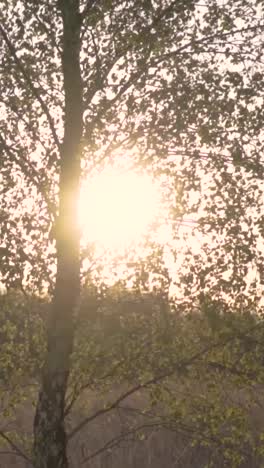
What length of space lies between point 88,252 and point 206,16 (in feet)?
18.7

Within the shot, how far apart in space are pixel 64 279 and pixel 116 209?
1.73 m

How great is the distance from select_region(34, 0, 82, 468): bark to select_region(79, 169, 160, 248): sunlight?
0.58 m

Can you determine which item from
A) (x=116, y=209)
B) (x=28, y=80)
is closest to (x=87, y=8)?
(x=28, y=80)

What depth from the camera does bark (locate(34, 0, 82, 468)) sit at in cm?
1261

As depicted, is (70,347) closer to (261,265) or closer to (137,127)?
(261,265)

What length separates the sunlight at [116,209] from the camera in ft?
45.3

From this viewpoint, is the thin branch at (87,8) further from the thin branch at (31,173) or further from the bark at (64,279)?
the thin branch at (31,173)

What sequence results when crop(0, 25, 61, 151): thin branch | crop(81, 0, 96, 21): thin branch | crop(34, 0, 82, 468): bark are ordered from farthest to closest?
crop(0, 25, 61, 151): thin branch → crop(81, 0, 96, 21): thin branch → crop(34, 0, 82, 468): bark

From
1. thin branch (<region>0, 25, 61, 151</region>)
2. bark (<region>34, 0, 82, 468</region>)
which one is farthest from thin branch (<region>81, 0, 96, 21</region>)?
thin branch (<region>0, 25, 61, 151</region>)

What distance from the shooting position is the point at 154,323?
1284 centimetres

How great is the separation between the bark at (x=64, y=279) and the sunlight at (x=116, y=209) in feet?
1.89

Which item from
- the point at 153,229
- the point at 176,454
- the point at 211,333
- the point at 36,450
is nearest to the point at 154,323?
the point at 211,333

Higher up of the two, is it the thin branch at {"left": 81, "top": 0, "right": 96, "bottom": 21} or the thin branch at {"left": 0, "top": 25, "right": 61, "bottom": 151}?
the thin branch at {"left": 81, "top": 0, "right": 96, "bottom": 21}

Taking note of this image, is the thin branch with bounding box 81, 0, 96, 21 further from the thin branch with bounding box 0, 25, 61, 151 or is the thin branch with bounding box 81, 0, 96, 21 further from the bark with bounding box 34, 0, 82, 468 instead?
the thin branch with bounding box 0, 25, 61, 151
